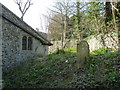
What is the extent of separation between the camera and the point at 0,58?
323 inches

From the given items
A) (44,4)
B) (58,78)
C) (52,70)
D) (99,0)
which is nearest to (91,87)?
(58,78)

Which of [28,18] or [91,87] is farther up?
[28,18]

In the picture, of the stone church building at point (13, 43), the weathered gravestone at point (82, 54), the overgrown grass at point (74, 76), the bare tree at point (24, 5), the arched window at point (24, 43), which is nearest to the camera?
the overgrown grass at point (74, 76)

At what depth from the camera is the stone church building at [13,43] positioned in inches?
335

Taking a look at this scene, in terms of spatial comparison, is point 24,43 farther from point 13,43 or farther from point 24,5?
point 24,5

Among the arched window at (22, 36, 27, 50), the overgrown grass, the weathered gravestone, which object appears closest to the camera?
the overgrown grass

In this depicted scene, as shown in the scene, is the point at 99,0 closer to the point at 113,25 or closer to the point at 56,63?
the point at 113,25

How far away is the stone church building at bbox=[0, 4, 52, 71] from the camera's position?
850cm

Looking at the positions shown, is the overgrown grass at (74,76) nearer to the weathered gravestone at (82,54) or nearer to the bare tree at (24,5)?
the weathered gravestone at (82,54)

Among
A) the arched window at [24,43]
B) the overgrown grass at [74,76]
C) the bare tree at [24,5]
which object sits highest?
Result: the bare tree at [24,5]

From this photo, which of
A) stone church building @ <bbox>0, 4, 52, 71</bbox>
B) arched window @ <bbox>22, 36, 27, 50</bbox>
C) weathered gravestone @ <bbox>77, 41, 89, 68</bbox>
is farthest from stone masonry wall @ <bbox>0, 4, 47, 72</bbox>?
weathered gravestone @ <bbox>77, 41, 89, 68</bbox>

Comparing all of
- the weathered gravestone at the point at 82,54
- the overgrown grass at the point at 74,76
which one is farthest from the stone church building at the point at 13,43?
the weathered gravestone at the point at 82,54

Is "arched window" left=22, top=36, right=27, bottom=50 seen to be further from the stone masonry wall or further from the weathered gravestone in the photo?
the weathered gravestone

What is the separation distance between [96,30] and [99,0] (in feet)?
11.8
